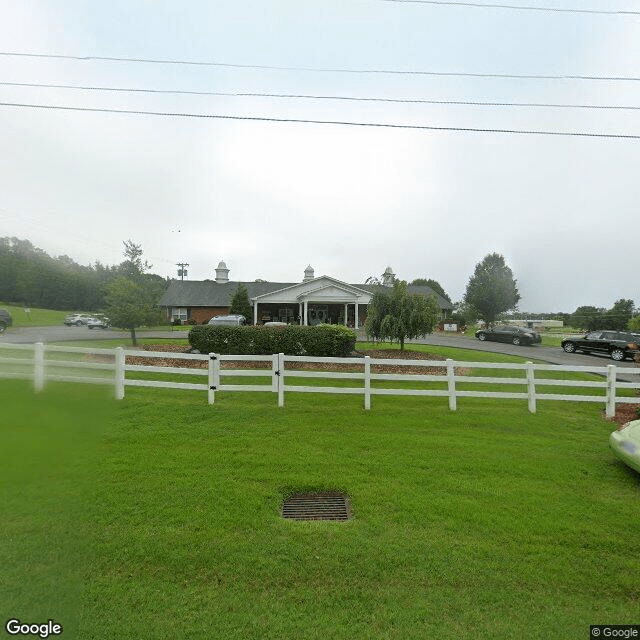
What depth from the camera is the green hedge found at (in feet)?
41.4

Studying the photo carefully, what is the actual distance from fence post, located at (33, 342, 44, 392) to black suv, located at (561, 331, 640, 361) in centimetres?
2207

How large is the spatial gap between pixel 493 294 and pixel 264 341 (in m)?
33.9

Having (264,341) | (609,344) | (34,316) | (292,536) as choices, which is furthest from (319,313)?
(34,316)

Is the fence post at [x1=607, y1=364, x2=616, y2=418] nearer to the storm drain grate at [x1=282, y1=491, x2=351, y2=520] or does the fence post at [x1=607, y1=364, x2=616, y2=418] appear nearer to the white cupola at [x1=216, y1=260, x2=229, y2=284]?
the storm drain grate at [x1=282, y1=491, x2=351, y2=520]

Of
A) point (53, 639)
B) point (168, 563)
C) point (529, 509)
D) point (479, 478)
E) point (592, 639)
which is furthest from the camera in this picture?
point (479, 478)

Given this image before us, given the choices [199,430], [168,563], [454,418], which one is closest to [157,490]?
[168,563]

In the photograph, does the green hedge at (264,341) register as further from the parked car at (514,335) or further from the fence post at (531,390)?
the parked car at (514,335)

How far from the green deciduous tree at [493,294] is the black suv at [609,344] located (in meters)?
18.9

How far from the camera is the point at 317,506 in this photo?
145 inches

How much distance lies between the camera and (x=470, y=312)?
41.2 metres

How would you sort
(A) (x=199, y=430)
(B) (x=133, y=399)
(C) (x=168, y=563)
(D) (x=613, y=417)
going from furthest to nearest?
(D) (x=613, y=417)
(B) (x=133, y=399)
(A) (x=199, y=430)
(C) (x=168, y=563)

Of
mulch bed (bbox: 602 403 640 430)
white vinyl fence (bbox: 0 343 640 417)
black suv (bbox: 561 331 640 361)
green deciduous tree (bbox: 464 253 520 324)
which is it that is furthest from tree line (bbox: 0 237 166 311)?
green deciduous tree (bbox: 464 253 520 324)

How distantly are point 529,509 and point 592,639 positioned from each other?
4.97 ft

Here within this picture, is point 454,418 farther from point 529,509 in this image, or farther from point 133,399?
point 133,399
